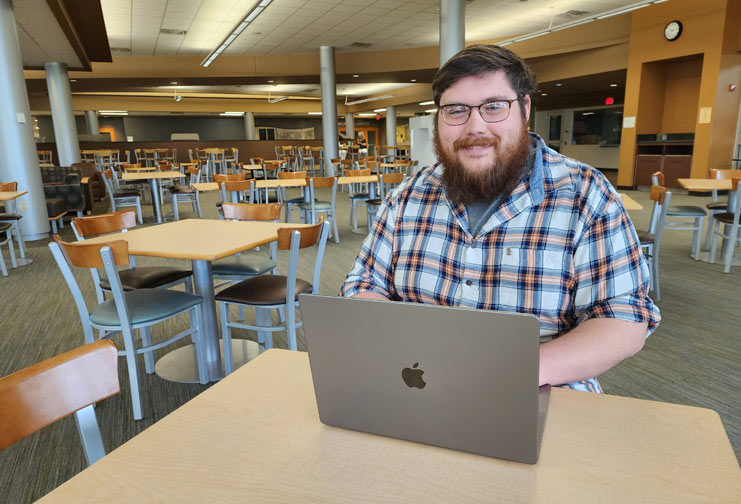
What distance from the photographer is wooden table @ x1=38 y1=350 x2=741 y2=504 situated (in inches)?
26.9

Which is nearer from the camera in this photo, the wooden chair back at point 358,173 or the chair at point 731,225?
the chair at point 731,225

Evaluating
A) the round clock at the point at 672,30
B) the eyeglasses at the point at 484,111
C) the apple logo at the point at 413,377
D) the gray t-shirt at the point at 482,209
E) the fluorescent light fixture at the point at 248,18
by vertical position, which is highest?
the fluorescent light fixture at the point at 248,18

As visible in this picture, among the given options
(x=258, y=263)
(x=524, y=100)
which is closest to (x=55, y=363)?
(x=524, y=100)

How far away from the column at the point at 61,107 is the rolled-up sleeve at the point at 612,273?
12.8m

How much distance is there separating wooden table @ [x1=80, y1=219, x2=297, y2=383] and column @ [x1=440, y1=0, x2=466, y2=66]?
5.86 m

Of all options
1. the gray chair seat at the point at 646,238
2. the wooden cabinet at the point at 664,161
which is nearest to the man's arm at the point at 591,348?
the gray chair seat at the point at 646,238

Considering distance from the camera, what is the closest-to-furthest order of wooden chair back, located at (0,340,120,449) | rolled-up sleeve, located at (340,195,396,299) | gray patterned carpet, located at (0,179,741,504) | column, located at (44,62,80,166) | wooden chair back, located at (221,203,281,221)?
1. wooden chair back, located at (0,340,120,449)
2. rolled-up sleeve, located at (340,195,396,299)
3. gray patterned carpet, located at (0,179,741,504)
4. wooden chair back, located at (221,203,281,221)
5. column, located at (44,62,80,166)

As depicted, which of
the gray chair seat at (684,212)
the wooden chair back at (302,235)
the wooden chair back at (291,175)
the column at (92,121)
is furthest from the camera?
the column at (92,121)

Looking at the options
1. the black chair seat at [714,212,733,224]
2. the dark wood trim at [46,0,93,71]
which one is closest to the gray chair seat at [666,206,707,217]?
the black chair seat at [714,212,733,224]

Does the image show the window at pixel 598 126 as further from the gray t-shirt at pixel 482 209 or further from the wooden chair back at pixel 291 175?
the gray t-shirt at pixel 482 209

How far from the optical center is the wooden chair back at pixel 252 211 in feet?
10.6

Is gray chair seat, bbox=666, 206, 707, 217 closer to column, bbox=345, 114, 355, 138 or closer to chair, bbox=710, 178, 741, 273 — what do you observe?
chair, bbox=710, 178, 741, 273

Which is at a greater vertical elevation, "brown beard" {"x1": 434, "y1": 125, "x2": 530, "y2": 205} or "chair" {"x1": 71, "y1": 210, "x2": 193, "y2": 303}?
"brown beard" {"x1": 434, "y1": 125, "x2": 530, "y2": 205}

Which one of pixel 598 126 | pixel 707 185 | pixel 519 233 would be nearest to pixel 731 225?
pixel 707 185
